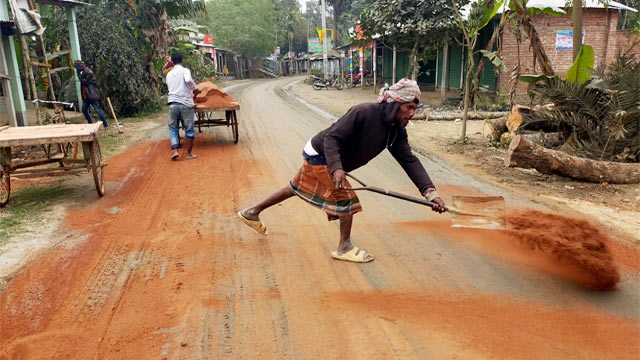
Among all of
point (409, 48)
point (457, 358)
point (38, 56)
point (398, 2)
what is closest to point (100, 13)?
point (38, 56)

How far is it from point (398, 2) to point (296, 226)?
14766 millimetres

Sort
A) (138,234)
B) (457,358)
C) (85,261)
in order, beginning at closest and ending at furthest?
1. (457,358)
2. (85,261)
3. (138,234)

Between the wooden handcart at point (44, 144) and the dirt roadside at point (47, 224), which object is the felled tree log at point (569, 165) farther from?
the dirt roadside at point (47, 224)

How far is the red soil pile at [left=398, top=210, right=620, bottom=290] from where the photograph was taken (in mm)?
3791

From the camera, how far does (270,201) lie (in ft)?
15.2

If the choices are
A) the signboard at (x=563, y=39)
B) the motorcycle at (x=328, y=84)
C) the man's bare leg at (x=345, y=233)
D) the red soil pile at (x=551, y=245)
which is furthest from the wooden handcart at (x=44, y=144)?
the motorcycle at (x=328, y=84)

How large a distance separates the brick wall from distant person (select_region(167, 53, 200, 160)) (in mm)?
12364

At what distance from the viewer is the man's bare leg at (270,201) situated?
453 cm

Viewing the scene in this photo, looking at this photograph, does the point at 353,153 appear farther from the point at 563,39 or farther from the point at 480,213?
the point at 563,39

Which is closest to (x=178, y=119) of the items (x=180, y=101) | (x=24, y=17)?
(x=180, y=101)

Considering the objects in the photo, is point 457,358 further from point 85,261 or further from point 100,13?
point 100,13

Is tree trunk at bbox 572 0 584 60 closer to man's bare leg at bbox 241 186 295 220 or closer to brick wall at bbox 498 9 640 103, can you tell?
man's bare leg at bbox 241 186 295 220

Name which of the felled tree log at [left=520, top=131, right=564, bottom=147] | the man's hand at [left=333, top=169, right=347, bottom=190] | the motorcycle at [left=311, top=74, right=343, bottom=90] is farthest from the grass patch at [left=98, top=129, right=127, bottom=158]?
the motorcycle at [left=311, top=74, right=343, bottom=90]

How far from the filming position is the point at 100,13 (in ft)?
48.6
